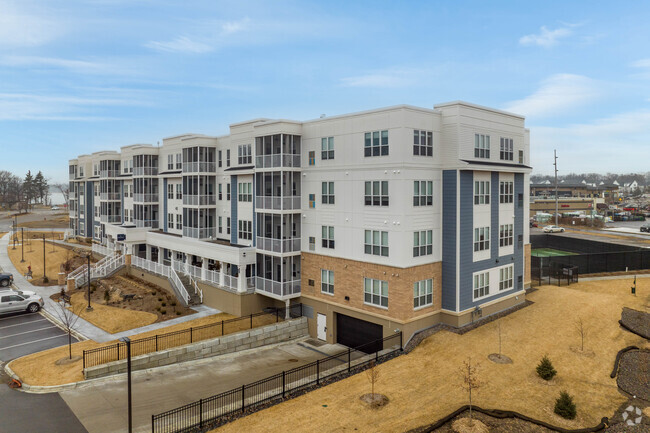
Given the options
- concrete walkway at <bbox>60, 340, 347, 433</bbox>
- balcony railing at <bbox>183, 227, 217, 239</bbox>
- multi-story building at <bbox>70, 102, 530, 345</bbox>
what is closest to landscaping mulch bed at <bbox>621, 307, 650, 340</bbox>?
multi-story building at <bbox>70, 102, 530, 345</bbox>

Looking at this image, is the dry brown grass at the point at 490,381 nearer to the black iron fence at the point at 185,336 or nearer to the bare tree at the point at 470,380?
the bare tree at the point at 470,380

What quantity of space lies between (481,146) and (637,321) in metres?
16.0

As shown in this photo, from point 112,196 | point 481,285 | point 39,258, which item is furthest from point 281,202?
point 39,258

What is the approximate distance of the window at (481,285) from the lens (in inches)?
1148

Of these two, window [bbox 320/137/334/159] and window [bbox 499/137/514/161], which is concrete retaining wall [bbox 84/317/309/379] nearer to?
window [bbox 320/137/334/159]

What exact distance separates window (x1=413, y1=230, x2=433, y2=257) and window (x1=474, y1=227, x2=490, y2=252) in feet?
12.2

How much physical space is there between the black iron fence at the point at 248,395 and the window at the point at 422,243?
5.22 meters

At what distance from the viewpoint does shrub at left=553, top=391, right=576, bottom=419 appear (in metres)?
17.5

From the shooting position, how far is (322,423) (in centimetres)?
1714

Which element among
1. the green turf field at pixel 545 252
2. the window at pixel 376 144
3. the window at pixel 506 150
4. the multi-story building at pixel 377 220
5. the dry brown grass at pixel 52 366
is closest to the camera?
the dry brown grass at pixel 52 366

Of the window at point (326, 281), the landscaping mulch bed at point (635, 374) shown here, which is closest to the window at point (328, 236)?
the window at point (326, 281)

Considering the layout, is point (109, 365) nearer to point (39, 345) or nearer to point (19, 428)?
point (19, 428)

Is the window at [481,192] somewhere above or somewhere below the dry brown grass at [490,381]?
above

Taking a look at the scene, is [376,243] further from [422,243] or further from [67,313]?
[67,313]
